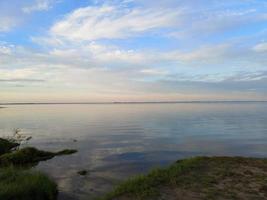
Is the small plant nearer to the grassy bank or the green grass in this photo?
the green grass

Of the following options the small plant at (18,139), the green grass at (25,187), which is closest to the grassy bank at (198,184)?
the green grass at (25,187)

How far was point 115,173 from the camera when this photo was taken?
21109 millimetres

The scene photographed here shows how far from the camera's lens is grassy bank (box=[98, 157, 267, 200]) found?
12.1 metres

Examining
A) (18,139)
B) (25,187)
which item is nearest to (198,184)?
(25,187)

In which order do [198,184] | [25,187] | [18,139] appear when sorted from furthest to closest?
[18,139], [198,184], [25,187]

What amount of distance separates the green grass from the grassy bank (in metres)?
2.70

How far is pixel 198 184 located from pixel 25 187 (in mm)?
7160

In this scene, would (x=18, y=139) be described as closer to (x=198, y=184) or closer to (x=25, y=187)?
(x=25, y=187)

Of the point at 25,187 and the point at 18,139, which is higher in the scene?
the point at 25,187

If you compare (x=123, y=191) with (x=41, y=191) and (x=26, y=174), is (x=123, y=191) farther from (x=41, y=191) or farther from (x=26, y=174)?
(x=26, y=174)

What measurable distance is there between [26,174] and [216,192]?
8.69 m

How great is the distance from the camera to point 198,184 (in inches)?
533

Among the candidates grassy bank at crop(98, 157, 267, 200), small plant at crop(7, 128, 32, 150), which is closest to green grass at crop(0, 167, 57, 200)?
grassy bank at crop(98, 157, 267, 200)

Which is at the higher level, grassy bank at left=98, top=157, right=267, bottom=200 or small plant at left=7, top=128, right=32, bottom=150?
grassy bank at left=98, top=157, right=267, bottom=200
